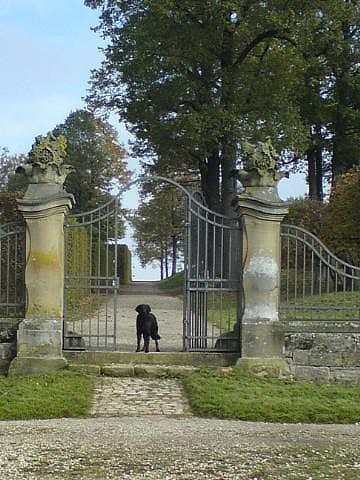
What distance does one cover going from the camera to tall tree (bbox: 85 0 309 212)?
25.7 metres

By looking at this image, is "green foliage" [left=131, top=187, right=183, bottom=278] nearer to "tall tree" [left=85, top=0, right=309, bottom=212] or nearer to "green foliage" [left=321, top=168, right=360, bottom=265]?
"tall tree" [left=85, top=0, right=309, bottom=212]

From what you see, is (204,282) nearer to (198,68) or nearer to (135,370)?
(135,370)

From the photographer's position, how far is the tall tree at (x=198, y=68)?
25.7 meters

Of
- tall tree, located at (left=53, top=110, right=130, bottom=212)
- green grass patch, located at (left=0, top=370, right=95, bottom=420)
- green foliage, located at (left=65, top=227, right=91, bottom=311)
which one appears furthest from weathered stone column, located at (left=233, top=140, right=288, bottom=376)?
tall tree, located at (left=53, top=110, right=130, bottom=212)

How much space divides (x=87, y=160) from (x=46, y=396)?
30179mm

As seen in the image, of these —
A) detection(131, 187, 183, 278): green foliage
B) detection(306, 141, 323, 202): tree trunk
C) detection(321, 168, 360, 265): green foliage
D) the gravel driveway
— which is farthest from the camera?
detection(131, 187, 183, 278): green foliage

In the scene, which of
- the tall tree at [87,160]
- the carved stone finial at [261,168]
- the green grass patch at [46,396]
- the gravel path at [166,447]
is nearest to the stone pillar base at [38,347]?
the green grass patch at [46,396]

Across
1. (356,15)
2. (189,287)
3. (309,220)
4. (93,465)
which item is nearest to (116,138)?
(356,15)

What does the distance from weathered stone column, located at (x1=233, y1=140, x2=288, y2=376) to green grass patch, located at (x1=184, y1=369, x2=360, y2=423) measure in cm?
56

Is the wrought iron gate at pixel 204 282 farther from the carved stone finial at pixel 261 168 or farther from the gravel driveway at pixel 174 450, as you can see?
the gravel driveway at pixel 174 450

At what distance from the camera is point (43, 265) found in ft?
37.4

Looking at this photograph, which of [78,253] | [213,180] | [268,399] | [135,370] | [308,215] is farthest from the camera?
[213,180]

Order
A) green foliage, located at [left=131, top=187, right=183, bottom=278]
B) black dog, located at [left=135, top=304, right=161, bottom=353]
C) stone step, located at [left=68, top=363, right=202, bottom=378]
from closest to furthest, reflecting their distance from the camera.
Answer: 1. stone step, located at [left=68, top=363, right=202, bottom=378]
2. black dog, located at [left=135, top=304, right=161, bottom=353]
3. green foliage, located at [left=131, top=187, right=183, bottom=278]

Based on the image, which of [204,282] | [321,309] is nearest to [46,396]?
[204,282]
